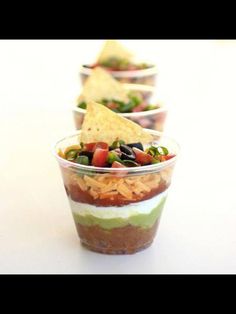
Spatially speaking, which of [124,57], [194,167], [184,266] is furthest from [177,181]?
[124,57]

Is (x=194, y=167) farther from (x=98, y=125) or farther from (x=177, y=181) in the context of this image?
(x=98, y=125)

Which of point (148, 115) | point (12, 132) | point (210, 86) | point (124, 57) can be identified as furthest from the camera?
point (210, 86)

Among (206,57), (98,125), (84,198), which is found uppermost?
(98,125)

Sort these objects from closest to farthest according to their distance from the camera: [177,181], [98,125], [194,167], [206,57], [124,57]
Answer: [98,125] < [177,181] < [194,167] < [124,57] < [206,57]

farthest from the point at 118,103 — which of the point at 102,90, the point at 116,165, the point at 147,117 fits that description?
the point at 116,165

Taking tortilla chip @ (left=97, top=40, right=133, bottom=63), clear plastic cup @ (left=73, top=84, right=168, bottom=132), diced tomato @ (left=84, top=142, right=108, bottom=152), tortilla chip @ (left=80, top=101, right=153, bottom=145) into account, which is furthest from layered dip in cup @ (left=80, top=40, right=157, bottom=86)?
diced tomato @ (left=84, top=142, right=108, bottom=152)

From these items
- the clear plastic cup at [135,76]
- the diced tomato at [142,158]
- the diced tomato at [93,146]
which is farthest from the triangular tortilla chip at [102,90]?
the diced tomato at [142,158]

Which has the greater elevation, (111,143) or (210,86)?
(111,143)
